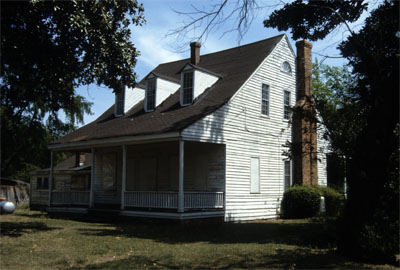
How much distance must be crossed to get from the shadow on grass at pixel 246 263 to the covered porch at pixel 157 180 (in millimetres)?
6610

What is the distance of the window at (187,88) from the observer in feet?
65.1

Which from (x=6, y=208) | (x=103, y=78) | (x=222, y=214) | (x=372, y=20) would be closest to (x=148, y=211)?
(x=222, y=214)

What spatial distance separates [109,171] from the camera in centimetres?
2316

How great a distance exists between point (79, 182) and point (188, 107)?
1429 centimetres

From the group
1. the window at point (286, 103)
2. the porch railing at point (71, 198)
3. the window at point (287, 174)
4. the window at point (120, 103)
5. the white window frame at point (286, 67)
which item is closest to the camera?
the window at point (287, 174)

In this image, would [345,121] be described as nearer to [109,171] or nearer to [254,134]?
[254,134]

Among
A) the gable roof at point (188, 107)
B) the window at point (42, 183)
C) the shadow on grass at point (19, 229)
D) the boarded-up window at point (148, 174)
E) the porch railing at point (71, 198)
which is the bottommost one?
the shadow on grass at point (19, 229)

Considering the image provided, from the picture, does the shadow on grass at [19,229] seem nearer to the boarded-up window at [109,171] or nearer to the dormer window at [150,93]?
the boarded-up window at [109,171]

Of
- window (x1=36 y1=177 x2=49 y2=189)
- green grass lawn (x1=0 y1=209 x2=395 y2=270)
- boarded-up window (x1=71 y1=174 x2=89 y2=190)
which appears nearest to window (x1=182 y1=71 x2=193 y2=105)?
green grass lawn (x1=0 y1=209 x2=395 y2=270)

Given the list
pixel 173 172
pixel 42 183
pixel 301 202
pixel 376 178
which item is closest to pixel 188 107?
pixel 173 172

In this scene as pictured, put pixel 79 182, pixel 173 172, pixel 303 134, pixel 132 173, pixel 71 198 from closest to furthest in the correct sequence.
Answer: pixel 173 172 → pixel 132 173 → pixel 303 134 → pixel 71 198 → pixel 79 182

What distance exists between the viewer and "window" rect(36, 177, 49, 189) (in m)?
32.7

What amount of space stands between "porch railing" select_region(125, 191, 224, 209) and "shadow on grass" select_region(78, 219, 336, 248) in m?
0.83

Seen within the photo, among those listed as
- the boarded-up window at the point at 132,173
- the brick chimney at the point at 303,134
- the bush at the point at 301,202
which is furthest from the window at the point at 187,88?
the bush at the point at 301,202
